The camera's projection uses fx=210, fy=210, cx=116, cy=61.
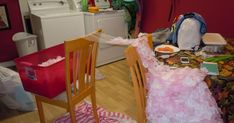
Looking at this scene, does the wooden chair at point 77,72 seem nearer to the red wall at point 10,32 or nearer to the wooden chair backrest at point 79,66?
the wooden chair backrest at point 79,66

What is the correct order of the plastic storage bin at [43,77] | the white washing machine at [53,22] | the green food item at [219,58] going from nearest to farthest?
the green food item at [219,58]
the plastic storage bin at [43,77]
the white washing machine at [53,22]

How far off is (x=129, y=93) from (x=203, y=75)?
1494 mm

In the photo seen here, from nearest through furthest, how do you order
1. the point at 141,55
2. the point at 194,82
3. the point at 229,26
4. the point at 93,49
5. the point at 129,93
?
the point at 194,82 → the point at 141,55 → the point at 93,49 → the point at 229,26 → the point at 129,93

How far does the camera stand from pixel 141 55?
3.84 feet

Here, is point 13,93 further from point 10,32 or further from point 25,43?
point 10,32

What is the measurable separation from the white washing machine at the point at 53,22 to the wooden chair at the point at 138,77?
206 cm

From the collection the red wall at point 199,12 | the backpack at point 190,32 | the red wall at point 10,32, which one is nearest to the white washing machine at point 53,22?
the red wall at point 10,32

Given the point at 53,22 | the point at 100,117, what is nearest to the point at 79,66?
the point at 100,117

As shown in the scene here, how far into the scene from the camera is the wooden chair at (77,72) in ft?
4.73

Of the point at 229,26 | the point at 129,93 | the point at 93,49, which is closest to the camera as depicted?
the point at 93,49

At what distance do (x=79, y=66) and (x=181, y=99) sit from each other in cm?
78

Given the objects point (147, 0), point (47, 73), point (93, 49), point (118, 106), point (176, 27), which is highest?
point (147, 0)

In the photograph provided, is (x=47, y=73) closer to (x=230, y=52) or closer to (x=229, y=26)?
(x=230, y=52)

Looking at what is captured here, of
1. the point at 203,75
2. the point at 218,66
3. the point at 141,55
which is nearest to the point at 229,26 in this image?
the point at 218,66
